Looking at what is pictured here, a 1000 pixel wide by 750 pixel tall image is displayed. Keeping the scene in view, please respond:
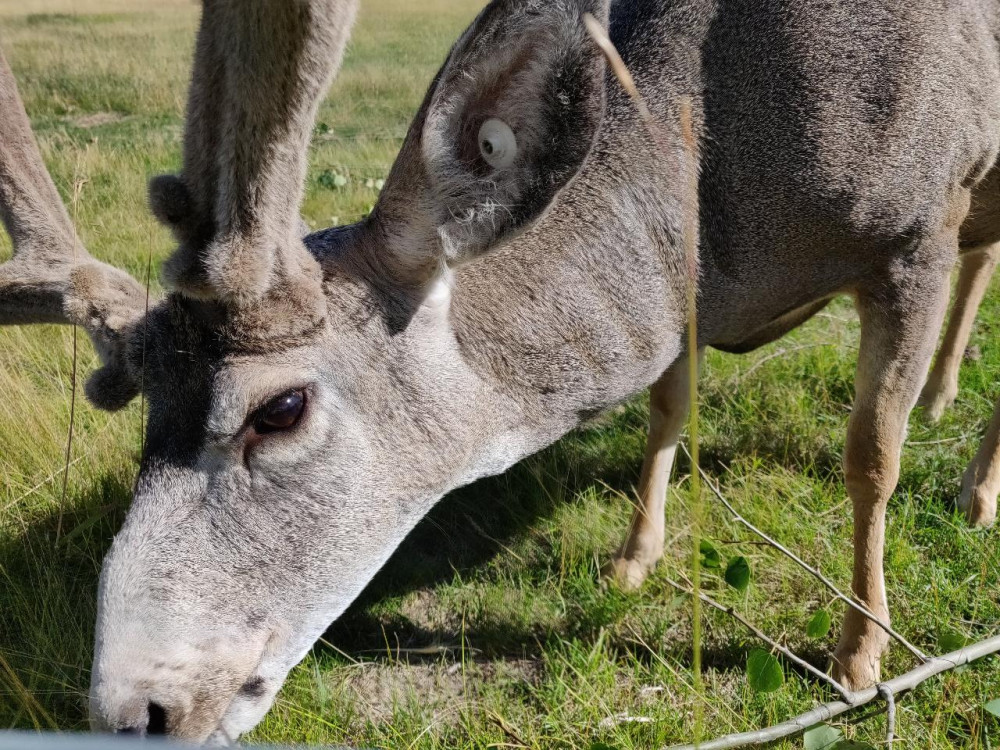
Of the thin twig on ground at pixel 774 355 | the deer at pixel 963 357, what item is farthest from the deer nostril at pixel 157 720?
the thin twig on ground at pixel 774 355

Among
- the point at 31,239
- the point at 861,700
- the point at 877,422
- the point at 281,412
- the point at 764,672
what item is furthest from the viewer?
the point at 877,422

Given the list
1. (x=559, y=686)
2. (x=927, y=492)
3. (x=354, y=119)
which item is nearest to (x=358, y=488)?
(x=559, y=686)

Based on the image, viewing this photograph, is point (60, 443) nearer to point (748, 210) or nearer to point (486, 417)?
point (486, 417)

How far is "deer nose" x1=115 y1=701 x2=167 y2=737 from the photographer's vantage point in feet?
6.89

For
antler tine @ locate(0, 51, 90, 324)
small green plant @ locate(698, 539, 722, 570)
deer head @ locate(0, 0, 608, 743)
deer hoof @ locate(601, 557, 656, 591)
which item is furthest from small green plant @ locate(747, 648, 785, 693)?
antler tine @ locate(0, 51, 90, 324)

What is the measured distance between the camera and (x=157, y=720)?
2152 mm

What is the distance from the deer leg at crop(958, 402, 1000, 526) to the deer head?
2478 millimetres

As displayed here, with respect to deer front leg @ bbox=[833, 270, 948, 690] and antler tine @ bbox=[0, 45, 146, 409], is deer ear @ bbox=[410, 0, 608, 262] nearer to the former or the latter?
antler tine @ bbox=[0, 45, 146, 409]

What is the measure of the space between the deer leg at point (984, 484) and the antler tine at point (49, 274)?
3436mm

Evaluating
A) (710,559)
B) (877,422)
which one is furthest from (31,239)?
(877,422)

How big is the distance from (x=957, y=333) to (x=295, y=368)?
13.3 feet

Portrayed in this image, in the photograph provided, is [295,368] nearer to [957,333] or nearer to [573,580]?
[573,580]

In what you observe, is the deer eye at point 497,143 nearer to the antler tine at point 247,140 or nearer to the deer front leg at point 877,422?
the antler tine at point 247,140

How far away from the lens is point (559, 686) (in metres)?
3.08
